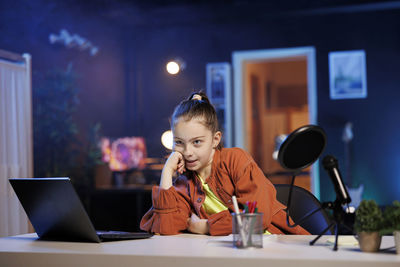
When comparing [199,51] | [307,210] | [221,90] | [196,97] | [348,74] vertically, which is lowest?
[307,210]

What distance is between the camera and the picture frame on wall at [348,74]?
5805 millimetres

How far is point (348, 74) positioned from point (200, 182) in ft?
14.1

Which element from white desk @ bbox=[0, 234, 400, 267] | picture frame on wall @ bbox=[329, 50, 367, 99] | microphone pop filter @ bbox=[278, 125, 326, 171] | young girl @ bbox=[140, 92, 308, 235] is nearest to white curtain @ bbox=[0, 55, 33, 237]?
young girl @ bbox=[140, 92, 308, 235]

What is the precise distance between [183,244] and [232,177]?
510 mm

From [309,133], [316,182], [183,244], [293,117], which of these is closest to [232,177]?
[183,244]

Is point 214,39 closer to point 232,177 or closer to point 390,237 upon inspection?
point 232,177

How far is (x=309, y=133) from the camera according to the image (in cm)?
129

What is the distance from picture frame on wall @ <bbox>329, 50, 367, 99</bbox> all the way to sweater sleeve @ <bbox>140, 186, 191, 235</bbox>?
14.1 feet

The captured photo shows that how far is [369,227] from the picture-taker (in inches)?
48.4

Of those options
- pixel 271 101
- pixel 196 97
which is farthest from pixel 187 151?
pixel 271 101

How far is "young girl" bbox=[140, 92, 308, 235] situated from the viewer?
180 centimetres

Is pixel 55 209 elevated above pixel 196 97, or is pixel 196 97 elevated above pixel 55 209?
pixel 196 97

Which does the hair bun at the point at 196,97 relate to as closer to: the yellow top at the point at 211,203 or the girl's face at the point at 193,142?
the girl's face at the point at 193,142

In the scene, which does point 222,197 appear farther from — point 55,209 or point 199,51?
point 199,51
